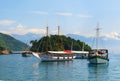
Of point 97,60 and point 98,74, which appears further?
point 97,60

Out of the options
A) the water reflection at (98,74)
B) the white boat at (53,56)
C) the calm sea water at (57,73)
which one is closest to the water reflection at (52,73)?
the calm sea water at (57,73)

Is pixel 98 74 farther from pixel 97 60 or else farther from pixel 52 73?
pixel 97 60

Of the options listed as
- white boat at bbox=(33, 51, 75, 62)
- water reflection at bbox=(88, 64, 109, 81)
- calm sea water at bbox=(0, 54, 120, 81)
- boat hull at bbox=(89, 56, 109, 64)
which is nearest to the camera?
calm sea water at bbox=(0, 54, 120, 81)

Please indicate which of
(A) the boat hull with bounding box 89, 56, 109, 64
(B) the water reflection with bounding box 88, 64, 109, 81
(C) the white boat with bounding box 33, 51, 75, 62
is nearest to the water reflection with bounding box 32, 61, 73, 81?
(B) the water reflection with bounding box 88, 64, 109, 81

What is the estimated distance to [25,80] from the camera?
70.1 metres

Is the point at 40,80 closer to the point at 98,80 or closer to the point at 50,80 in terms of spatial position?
the point at 50,80

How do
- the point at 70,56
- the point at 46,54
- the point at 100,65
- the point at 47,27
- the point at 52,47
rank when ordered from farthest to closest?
the point at 52,47 → the point at 47,27 → the point at 70,56 → the point at 46,54 → the point at 100,65

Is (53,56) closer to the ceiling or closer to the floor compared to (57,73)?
closer to the ceiling

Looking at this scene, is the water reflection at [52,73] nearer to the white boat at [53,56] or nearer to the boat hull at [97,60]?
the boat hull at [97,60]

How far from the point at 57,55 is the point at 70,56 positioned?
31.3ft

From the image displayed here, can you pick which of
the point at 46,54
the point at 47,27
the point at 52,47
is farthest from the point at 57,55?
the point at 52,47

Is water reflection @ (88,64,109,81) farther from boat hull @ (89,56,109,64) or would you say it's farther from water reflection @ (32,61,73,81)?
water reflection @ (32,61,73,81)

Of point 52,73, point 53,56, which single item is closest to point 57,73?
point 52,73

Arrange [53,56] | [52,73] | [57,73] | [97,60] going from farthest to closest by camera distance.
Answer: [53,56] → [97,60] → [52,73] → [57,73]
